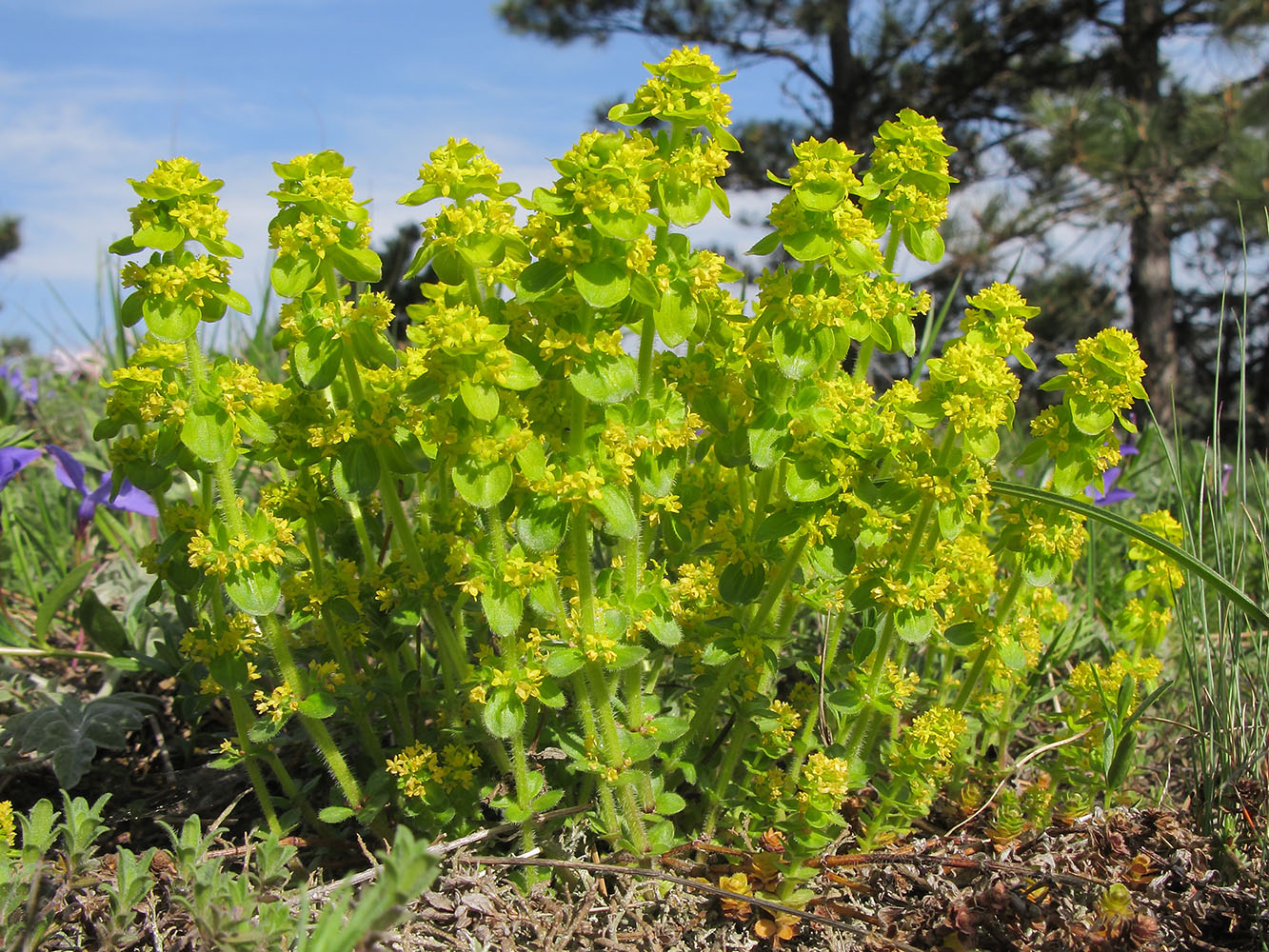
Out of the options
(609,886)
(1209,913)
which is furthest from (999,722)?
(609,886)

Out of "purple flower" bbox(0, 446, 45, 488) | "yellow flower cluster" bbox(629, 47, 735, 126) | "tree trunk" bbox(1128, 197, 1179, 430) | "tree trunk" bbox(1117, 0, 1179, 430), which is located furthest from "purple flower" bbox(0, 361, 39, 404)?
"tree trunk" bbox(1128, 197, 1179, 430)

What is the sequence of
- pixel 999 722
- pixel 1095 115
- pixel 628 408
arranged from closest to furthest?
pixel 628 408 → pixel 999 722 → pixel 1095 115

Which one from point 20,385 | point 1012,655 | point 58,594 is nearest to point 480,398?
point 1012,655

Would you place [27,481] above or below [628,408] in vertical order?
below

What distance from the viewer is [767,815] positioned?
2.19 meters

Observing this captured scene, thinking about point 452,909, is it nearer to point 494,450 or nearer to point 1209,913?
point 494,450

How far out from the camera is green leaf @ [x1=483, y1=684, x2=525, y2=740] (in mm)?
1711

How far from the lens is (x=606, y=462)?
163 centimetres

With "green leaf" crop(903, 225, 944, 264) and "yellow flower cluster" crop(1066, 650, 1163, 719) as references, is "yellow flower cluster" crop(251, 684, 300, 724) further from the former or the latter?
"yellow flower cluster" crop(1066, 650, 1163, 719)

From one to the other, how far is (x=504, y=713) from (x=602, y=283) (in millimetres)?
768

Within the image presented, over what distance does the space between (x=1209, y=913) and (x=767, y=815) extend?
0.88 meters

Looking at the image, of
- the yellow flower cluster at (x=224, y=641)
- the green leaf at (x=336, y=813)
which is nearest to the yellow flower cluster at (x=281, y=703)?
the yellow flower cluster at (x=224, y=641)

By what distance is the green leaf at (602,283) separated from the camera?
1500 millimetres

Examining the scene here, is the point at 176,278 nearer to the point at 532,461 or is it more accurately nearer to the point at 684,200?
the point at 532,461
